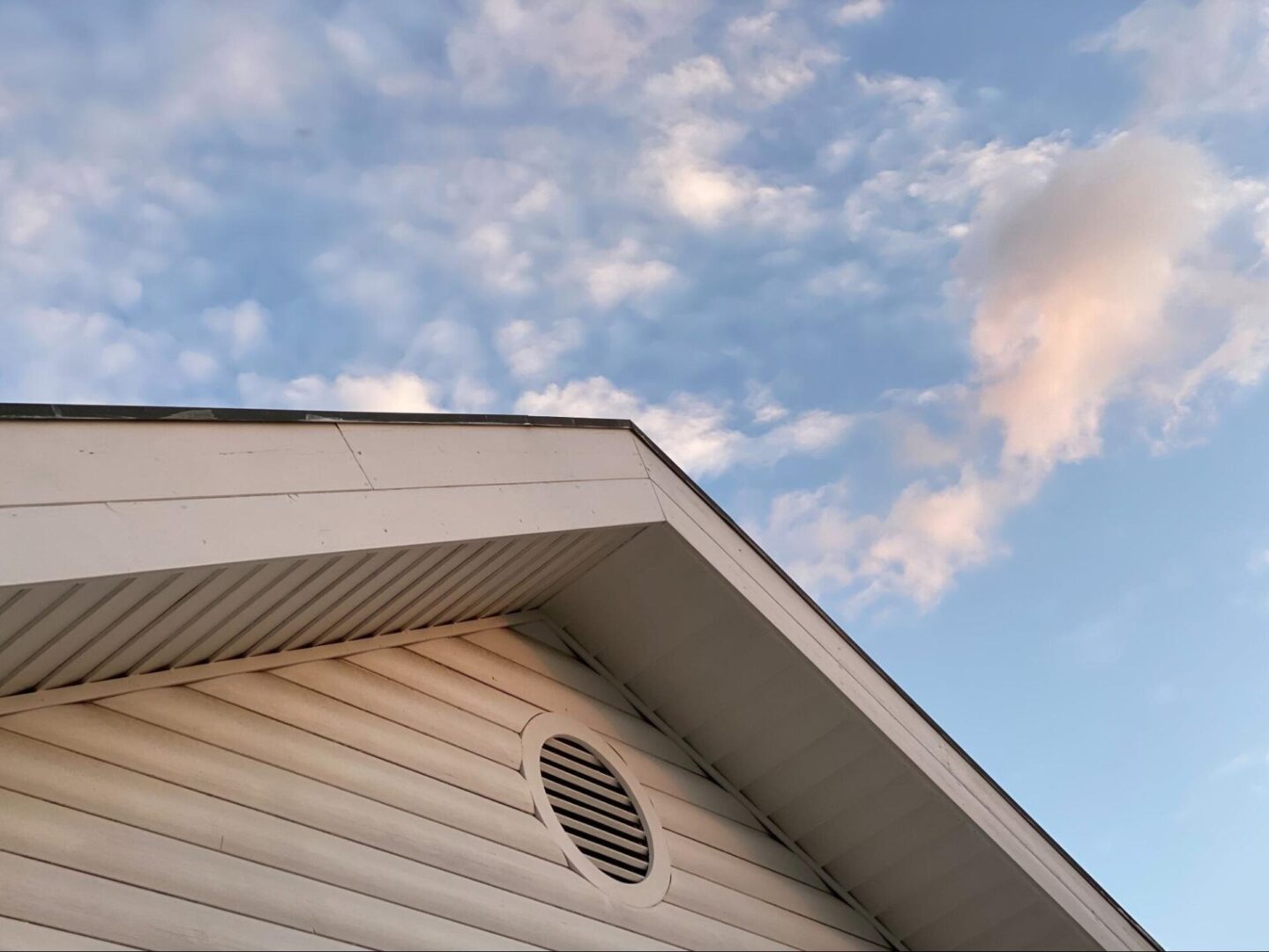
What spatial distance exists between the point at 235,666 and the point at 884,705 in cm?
267

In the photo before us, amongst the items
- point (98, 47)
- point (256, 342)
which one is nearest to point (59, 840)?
point (98, 47)

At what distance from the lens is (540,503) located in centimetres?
363

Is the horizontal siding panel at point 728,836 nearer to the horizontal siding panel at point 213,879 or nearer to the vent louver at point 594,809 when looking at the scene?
the vent louver at point 594,809

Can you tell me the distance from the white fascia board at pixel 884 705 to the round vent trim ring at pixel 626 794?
0.91 m

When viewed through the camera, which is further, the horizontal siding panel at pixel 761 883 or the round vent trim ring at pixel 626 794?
the horizontal siding panel at pixel 761 883

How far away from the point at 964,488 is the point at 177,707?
42.4 feet

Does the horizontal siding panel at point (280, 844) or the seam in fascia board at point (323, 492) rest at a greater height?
the seam in fascia board at point (323, 492)

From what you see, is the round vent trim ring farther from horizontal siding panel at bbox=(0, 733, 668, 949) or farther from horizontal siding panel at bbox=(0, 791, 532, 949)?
horizontal siding panel at bbox=(0, 791, 532, 949)

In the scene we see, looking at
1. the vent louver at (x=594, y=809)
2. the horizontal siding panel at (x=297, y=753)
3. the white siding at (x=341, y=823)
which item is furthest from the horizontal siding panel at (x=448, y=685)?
the horizontal siding panel at (x=297, y=753)

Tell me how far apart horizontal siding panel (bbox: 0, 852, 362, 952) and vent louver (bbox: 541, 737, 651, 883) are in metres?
1.38

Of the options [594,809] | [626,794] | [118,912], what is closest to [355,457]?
[118,912]

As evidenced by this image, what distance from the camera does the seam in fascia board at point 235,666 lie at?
277 centimetres

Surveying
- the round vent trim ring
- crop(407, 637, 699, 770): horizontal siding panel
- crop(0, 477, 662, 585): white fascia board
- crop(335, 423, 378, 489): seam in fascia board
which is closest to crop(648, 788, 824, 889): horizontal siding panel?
the round vent trim ring

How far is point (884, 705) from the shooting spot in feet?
14.8
